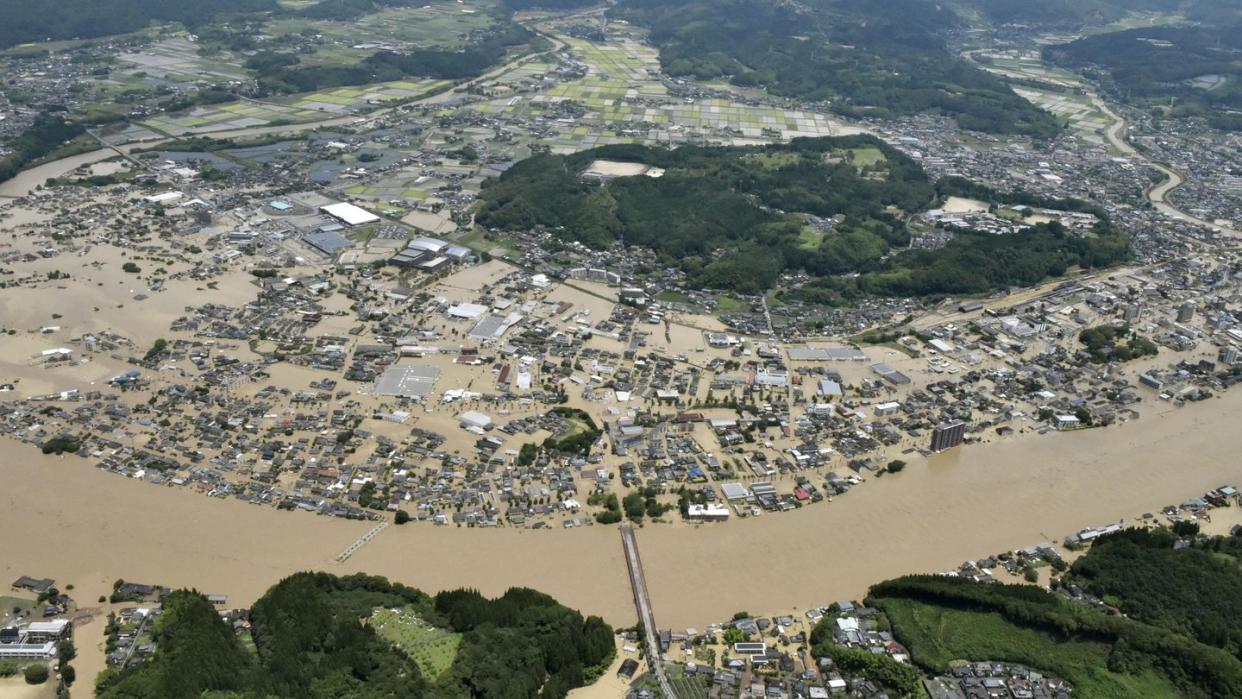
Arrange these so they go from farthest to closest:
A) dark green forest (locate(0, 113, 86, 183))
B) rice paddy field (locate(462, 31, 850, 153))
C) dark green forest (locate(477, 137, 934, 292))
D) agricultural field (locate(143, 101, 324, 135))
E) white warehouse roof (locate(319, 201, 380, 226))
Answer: rice paddy field (locate(462, 31, 850, 153)) → agricultural field (locate(143, 101, 324, 135)) → dark green forest (locate(0, 113, 86, 183)) → white warehouse roof (locate(319, 201, 380, 226)) → dark green forest (locate(477, 137, 934, 292))

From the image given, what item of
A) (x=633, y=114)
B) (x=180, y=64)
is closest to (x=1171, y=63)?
(x=633, y=114)

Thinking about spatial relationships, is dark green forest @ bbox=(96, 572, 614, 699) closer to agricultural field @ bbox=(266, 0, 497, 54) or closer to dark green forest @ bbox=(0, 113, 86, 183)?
dark green forest @ bbox=(0, 113, 86, 183)

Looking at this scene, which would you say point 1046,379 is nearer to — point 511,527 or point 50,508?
point 511,527

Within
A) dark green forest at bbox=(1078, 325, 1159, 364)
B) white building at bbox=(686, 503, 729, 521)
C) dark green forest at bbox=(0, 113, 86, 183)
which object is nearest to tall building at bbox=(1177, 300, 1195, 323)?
dark green forest at bbox=(1078, 325, 1159, 364)

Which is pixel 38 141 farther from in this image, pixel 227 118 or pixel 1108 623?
pixel 1108 623

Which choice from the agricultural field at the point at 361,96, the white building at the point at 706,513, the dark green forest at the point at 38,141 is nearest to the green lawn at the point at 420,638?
the white building at the point at 706,513

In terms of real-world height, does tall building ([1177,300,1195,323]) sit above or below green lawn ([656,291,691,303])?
above

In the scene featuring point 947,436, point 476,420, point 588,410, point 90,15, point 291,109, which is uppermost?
point 90,15
